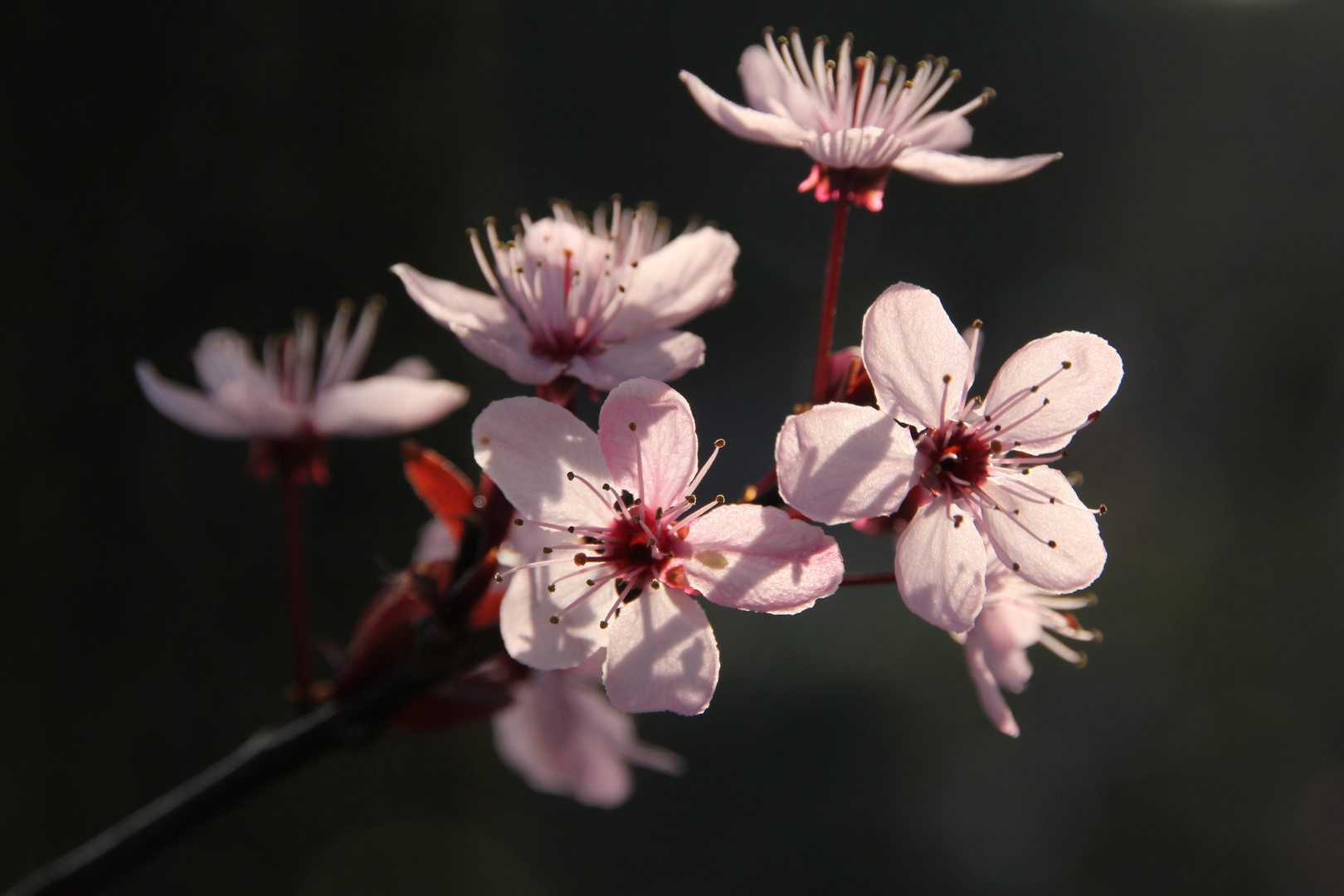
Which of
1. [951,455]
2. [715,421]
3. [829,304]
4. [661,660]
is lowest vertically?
[715,421]

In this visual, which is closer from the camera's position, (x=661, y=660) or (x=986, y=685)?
(x=661, y=660)

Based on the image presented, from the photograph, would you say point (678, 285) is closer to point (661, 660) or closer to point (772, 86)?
point (772, 86)

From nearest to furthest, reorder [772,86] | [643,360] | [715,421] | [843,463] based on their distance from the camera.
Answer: [843,463] → [643,360] → [772,86] → [715,421]

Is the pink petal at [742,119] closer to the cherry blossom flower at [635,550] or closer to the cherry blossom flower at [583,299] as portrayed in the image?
the cherry blossom flower at [583,299]

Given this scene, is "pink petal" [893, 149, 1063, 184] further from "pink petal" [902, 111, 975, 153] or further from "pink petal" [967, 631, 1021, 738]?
"pink petal" [967, 631, 1021, 738]

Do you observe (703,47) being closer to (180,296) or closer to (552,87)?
(552,87)

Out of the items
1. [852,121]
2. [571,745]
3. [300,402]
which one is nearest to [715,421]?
[571,745]

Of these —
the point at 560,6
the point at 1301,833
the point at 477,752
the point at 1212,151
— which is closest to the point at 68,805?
the point at 477,752

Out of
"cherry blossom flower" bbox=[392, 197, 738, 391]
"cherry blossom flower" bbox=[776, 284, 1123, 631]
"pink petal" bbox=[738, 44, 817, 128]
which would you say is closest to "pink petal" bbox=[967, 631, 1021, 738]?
"cherry blossom flower" bbox=[776, 284, 1123, 631]
